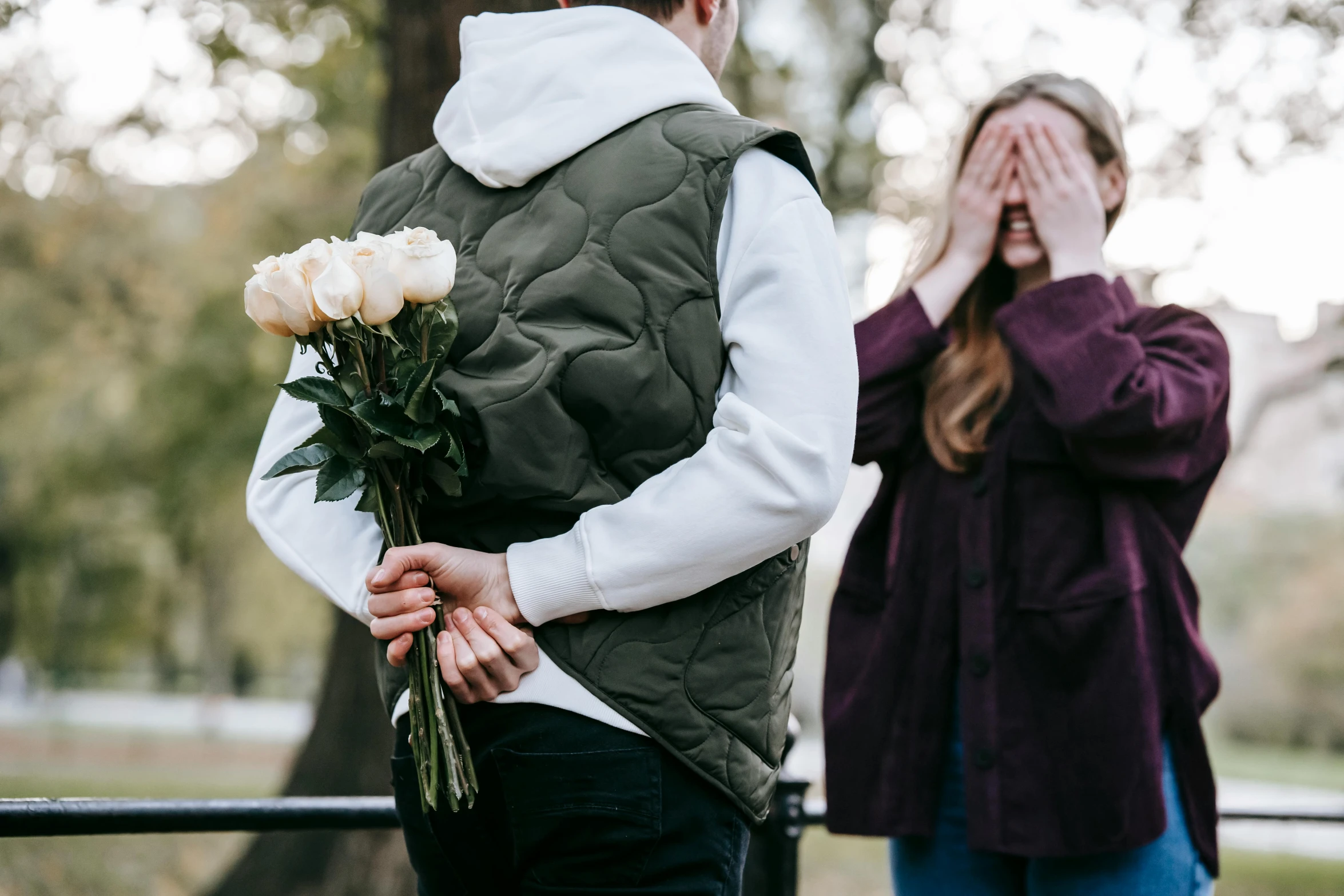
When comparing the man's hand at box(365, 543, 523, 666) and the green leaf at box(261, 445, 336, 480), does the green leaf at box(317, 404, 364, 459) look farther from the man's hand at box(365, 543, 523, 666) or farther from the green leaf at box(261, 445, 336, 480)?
the man's hand at box(365, 543, 523, 666)

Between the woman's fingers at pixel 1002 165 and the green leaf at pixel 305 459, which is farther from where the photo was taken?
the woman's fingers at pixel 1002 165

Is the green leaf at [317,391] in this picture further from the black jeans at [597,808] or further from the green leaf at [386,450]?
the black jeans at [597,808]

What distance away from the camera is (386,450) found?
139 centimetres

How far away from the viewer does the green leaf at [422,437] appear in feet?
4.42

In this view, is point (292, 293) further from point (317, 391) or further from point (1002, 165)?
point (1002, 165)

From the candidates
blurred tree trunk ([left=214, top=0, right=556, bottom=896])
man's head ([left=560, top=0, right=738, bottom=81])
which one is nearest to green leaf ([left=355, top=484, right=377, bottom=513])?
man's head ([left=560, top=0, right=738, bottom=81])

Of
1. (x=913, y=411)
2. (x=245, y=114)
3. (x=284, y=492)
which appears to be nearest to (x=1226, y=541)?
(x=245, y=114)

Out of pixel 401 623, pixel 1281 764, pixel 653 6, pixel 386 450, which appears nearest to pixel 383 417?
pixel 386 450

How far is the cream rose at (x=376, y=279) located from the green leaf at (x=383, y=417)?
9 centimetres

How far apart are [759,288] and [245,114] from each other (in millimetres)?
7498

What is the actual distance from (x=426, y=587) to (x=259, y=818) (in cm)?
99

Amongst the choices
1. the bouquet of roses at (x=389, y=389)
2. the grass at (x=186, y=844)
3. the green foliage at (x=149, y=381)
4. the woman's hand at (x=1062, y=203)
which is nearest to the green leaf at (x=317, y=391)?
the bouquet of roses at (x=389, y=389)

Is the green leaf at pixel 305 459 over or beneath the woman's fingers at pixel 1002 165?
beneath

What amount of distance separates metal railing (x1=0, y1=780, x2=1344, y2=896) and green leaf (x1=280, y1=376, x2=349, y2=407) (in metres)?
1.03
